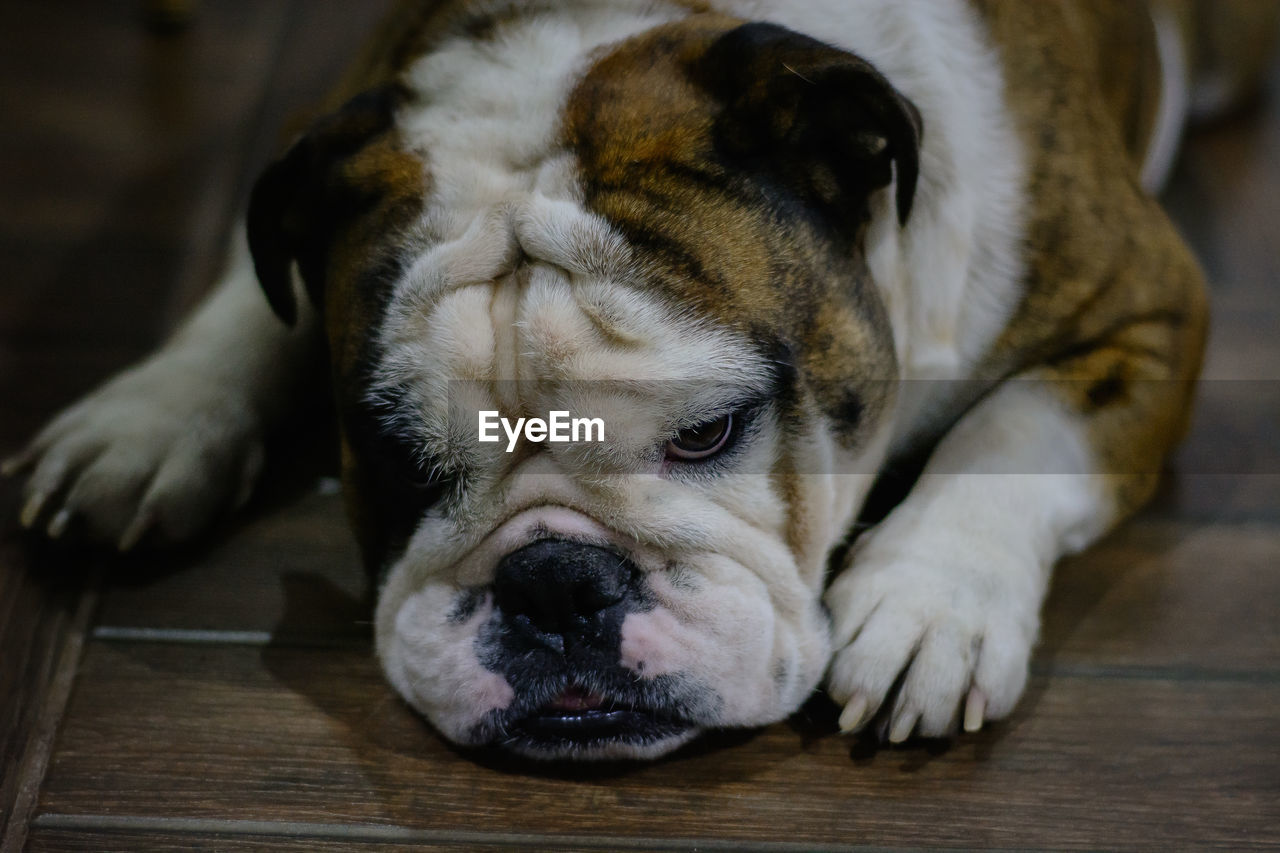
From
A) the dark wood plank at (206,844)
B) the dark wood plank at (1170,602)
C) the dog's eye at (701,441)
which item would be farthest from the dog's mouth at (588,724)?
the dark wood plank at (1170,602)

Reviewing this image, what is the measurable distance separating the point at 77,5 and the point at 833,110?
2.20 meters

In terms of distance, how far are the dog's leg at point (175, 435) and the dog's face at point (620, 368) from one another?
0.34m

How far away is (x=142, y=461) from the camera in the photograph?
59.1 inches

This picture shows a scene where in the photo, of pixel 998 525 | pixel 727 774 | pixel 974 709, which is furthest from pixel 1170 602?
pixel 727 774

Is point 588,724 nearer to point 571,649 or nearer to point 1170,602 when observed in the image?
point 571,649

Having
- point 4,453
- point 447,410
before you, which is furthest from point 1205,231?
point 4,453

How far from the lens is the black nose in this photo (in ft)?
3.78

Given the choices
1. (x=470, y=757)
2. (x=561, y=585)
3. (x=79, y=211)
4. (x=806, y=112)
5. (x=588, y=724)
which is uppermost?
(x=806, y=112)

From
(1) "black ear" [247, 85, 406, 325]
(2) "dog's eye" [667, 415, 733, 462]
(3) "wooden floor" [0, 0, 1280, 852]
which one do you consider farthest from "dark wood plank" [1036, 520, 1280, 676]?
(1) "black ear" [247, 85, 406, 325]

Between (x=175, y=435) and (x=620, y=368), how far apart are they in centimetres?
67

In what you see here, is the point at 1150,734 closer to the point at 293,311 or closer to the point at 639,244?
the point at 639,244

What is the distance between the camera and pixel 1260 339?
1.90m

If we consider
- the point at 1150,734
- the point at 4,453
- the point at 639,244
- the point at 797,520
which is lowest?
the point at 4,453

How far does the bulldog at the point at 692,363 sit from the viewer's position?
1177 millimetres
